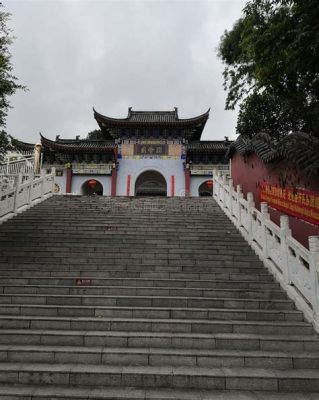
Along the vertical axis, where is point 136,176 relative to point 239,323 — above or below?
above

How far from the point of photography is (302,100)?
5.92m

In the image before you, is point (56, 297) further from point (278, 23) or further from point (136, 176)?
point (136, 176)

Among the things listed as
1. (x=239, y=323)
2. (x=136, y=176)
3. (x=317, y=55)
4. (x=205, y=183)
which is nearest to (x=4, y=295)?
(x=239, y=323)

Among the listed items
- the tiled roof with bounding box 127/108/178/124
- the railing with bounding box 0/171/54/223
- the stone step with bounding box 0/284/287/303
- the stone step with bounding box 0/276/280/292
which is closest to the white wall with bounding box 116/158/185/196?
the tiled roof with bounding box 127/108/178/124

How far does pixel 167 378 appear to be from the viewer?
3309 mm

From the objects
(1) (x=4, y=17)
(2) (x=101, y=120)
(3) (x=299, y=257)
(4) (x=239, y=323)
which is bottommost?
(4) (x=239, y=323)

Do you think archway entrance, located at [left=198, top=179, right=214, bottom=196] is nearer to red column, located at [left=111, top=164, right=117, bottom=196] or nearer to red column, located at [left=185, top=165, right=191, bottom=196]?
red column, located at [left=185, top=165, right=191, bottom=196]

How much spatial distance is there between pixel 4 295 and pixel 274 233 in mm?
4877

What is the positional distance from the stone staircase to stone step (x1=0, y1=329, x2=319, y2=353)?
0.01 meters

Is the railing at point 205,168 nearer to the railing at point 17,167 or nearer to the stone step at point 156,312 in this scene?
the railing at point 17,167

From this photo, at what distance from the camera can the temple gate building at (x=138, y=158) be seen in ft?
65.1

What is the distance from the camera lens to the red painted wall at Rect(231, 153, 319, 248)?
19.2 ft

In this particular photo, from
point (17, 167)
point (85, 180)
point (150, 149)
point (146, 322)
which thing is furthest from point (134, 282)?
point (85, 180)

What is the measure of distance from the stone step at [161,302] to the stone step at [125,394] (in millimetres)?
1598
